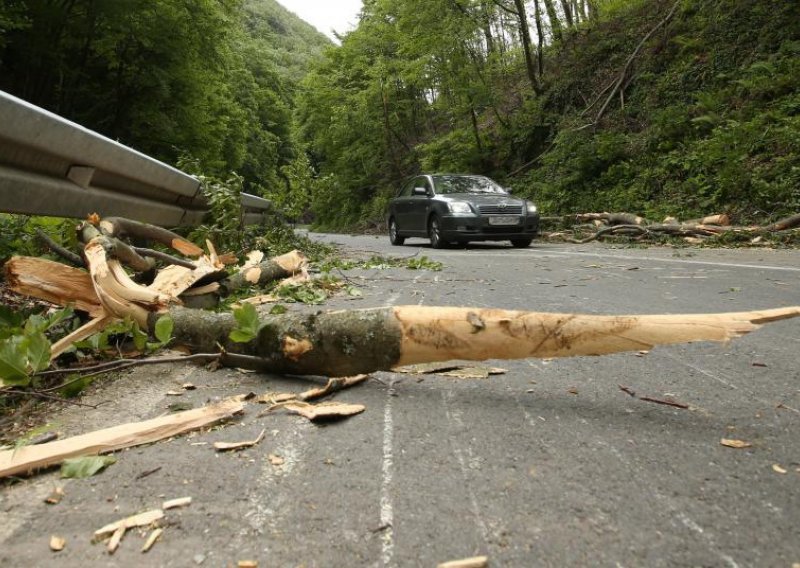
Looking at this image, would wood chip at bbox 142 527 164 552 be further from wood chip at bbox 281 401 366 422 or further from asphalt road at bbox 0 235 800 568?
wood chip at bbox 281 401 366 422

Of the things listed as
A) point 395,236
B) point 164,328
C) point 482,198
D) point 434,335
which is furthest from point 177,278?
point 395,236

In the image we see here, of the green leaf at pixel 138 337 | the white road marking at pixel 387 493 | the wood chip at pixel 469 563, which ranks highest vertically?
the green leaf at pixel 138 337

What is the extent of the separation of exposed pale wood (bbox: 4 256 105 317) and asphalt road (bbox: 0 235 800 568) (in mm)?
656

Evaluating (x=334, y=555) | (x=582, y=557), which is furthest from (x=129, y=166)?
(x=582, y=557)

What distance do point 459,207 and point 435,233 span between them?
91 cm

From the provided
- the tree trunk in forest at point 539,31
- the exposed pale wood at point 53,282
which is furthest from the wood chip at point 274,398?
the tree trunk in forest at point 539,31

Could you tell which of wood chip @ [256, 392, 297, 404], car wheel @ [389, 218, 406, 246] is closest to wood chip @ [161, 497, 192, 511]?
wood chip @ [256, 392, 297, 404]

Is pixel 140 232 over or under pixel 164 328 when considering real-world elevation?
over

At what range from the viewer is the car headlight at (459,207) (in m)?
11.9

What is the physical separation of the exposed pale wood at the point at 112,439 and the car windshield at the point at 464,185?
37.3 ft

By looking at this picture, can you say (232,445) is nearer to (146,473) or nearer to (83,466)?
(146,473)

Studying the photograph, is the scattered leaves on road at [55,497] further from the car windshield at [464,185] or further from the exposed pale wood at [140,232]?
the car windshield at [464,185]

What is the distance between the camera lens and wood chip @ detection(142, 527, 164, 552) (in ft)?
4.11

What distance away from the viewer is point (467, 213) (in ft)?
38.8
